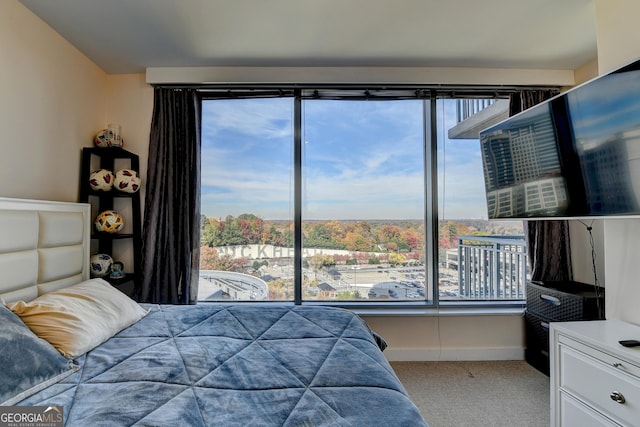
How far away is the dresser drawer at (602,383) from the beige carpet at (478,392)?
604 mm

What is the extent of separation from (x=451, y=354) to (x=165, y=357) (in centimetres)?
242

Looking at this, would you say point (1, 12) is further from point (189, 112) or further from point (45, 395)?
point (45, 395)

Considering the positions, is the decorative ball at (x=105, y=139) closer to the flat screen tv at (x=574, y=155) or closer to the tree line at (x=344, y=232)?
the tree line at (x=344, y=232)

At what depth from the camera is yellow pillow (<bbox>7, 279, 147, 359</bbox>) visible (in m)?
1.34

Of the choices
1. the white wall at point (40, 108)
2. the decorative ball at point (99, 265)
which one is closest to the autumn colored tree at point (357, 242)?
the decorative ball at point (99, 265)

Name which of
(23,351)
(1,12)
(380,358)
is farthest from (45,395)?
(1,12)

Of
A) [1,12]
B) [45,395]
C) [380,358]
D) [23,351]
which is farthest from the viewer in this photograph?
[1,12]

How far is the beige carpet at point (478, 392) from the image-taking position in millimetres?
1896

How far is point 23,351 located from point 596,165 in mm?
2680

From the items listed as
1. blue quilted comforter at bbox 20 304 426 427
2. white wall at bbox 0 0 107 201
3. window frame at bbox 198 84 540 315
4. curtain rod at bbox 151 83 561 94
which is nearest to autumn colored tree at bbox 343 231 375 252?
window frame at bbox 198 84 540 315

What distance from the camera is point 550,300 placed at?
237 cm

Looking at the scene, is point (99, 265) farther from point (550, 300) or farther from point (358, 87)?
point (550, 300)

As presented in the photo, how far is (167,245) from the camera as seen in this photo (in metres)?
2.57

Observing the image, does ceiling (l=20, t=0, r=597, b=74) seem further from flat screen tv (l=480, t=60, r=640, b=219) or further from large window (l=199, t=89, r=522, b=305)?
flat screen tv (l=480, t=60, r=640, b=219)
